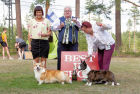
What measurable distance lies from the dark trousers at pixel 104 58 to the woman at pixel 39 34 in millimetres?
1189

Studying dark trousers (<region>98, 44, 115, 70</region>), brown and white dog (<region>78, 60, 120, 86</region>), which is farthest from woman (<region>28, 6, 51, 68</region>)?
dark trousers (<region>98, 44, 115, 70</region>)

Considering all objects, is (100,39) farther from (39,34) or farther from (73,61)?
(39,34)

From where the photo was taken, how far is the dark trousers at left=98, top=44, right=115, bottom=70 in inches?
192

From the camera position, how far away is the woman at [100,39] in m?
4.70

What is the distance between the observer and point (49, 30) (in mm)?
4820

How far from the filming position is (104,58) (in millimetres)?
4930

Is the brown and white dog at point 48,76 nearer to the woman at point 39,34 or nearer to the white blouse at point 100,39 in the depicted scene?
the woman at point 39,34

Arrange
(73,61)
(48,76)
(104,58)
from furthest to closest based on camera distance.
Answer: (73,61), (104,58), (48,76)

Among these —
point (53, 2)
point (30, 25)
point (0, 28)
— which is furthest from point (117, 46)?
point (30, 25)

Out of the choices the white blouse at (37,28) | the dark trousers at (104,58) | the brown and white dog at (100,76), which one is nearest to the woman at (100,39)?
the dark trousers at (104,58)

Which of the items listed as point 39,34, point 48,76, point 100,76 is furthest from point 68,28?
point 100,76

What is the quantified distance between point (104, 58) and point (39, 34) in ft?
4.67

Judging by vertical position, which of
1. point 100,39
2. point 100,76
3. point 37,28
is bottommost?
point 100,76

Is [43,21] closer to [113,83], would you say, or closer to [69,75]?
[69,75]
